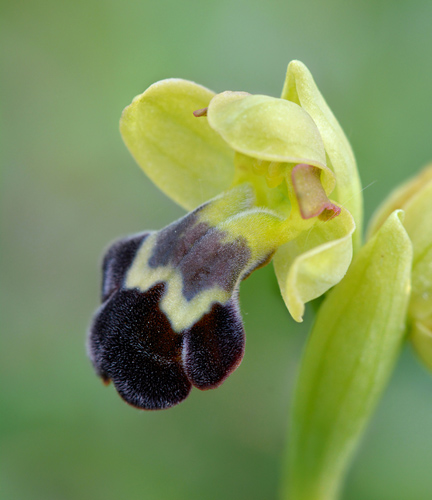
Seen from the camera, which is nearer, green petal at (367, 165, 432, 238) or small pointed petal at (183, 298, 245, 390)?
small pointed petal at (183, 298, 245, 390)

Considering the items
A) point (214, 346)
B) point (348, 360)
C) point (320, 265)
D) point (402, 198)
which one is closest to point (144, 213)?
point (402, 198)

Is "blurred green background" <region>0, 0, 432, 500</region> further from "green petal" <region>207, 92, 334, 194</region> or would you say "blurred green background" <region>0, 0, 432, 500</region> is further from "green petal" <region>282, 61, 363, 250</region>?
"green petal" <region>207, 92, 334, 194</region>

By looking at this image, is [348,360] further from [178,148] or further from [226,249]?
[178,148]

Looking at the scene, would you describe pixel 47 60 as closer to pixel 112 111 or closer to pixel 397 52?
pixel 112 111

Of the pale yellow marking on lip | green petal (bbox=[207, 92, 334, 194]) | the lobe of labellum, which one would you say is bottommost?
the pale yellow marking on lip

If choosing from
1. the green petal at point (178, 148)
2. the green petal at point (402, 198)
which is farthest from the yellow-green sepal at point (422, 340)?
the green petal at point (178, 148)

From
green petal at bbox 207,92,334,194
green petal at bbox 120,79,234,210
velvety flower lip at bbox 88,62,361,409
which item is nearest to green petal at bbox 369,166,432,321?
velvety flower lip at bbox 88,62,361,409

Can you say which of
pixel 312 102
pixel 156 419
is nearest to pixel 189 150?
pixel 312 102
